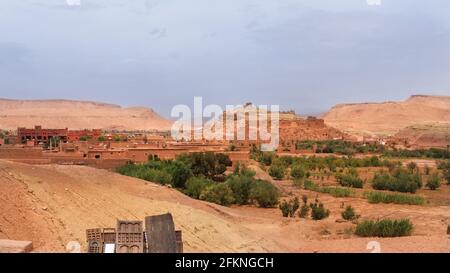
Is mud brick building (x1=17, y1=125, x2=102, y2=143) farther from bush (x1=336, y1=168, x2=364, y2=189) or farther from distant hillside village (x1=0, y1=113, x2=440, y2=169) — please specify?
bush (x1=336, y1=168, x2=364, y2=189)

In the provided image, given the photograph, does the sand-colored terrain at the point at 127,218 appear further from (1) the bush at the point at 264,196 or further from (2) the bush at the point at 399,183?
(2) the bush at the point at 399,183

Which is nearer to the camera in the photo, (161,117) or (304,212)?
(304,212)

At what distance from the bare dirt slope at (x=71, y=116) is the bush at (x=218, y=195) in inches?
3675

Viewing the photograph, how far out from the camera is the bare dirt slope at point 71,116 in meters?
117

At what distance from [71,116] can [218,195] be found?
366 feet

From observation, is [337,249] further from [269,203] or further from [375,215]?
[269,203]

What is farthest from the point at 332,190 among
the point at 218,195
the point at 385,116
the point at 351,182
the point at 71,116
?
the point at 71,116

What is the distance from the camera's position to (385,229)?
16.2 metres

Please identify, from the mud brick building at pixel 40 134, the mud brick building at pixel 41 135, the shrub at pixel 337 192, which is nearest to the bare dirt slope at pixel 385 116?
the mud brick building at pixel 41 135

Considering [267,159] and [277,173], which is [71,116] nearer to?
[267,159]

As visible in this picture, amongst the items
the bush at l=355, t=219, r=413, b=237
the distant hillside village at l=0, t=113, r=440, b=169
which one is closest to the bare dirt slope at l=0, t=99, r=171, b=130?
the distant hillside village at l=0, t=113, r=440, b=169

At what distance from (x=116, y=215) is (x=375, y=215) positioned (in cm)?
1176
